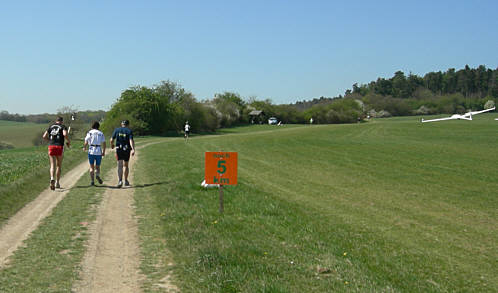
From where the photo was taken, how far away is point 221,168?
32.9 ft

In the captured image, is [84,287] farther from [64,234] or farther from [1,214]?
[1,214]

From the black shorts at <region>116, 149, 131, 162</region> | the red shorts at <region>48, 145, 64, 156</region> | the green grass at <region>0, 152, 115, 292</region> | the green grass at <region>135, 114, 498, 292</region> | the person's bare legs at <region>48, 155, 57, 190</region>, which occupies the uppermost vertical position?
the red shorts at <region>48, 145, 64, 156</region>

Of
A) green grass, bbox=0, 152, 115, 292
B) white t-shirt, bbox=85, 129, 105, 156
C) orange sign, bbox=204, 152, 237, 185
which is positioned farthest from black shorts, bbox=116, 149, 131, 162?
orange sign, bbox=204, 152, 237, 185

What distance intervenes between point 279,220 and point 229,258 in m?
3.26

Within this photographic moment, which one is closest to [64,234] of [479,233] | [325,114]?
[479,233]

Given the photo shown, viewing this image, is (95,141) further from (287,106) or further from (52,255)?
(287,106)

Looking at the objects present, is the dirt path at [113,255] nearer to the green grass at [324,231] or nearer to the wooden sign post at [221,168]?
the green grass at [324,231]

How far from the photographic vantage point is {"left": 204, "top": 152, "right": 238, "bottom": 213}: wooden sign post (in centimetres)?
995

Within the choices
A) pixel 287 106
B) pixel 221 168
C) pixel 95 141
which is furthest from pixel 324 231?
pixel 287 106

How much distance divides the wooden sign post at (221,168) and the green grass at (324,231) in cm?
75

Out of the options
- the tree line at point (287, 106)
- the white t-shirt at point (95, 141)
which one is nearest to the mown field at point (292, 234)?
the white t-shirt at point (95, 141)

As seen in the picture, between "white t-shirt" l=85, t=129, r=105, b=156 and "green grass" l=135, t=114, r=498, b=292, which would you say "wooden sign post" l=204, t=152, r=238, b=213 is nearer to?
"green grass" l=135, t=114, r=498, b=292

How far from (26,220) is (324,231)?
5.97 meters

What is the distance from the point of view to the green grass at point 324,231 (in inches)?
245
